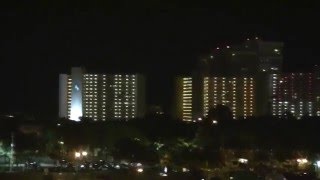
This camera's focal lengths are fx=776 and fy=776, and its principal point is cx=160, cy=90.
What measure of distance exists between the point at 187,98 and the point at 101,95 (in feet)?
12.8

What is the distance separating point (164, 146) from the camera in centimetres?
2114

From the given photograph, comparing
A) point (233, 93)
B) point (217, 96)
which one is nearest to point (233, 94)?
point (233, 93)

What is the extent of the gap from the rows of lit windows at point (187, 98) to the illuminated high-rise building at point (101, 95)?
1.81m

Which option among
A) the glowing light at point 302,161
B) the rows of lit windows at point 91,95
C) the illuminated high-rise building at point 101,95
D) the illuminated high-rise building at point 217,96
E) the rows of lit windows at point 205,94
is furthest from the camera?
the rows of lit windows at point 91,95

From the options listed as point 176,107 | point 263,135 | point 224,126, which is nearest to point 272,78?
point 176,107

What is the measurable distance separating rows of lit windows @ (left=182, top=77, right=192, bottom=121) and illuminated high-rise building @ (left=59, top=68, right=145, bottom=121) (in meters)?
1.81

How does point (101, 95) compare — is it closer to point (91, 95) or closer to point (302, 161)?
point (91, 95)

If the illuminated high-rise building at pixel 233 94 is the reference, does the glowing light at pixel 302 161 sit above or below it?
below

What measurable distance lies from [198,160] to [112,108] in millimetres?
17520

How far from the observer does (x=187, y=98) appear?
35.2m

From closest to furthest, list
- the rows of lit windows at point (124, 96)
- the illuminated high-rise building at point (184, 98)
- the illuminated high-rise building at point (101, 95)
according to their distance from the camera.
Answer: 1. the illuminated high-rise building at point (184, 98)
2. the rows of lit windows at point (124, 96)
3. the illuminated high-rise building at point (101, 95)

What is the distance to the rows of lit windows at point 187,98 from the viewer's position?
1342 inches

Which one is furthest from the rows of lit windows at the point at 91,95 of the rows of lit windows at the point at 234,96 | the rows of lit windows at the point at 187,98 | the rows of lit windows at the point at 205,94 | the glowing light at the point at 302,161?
the glowing light at the point at 302,161

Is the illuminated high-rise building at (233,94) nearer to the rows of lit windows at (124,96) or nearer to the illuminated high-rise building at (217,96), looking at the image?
the illuminated high-rise building at (217,96)
